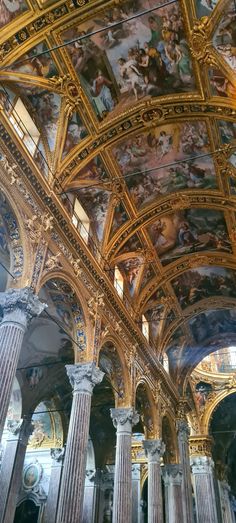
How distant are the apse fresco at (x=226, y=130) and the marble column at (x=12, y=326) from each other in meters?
8.09

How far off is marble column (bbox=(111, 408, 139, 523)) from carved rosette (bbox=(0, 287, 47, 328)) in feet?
23.4

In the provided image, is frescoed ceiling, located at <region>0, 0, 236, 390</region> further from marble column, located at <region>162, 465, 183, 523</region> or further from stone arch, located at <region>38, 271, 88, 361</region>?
marble column, located at <region>162, 465, 183, 523</region>

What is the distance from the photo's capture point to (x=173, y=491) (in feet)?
67.4

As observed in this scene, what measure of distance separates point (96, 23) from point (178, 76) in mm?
2857

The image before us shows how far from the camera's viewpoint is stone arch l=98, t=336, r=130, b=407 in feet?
54.0

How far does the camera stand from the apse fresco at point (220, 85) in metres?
12.8

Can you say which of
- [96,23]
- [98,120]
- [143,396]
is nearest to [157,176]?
[98,120]

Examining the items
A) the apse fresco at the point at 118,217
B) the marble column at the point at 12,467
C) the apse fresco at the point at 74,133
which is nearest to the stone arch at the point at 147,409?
the marble column at the point at 12,467

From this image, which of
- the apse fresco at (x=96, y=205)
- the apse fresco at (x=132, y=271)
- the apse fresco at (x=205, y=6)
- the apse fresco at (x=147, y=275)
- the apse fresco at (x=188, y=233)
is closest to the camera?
the apse fresco at (x=205, y=6)

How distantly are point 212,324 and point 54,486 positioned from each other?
11579 mm

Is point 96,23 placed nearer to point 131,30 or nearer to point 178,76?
point 131,30

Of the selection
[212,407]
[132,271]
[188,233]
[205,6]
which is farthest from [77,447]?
[212,407]

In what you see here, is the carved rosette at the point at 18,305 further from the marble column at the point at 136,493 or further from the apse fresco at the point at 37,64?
the marble column at the point at 136,493

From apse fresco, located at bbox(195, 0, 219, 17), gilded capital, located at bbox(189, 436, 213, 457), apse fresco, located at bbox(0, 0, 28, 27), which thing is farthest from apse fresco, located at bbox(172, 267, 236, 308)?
apse fresco, located at bbox(0, 0, 28, 27)
